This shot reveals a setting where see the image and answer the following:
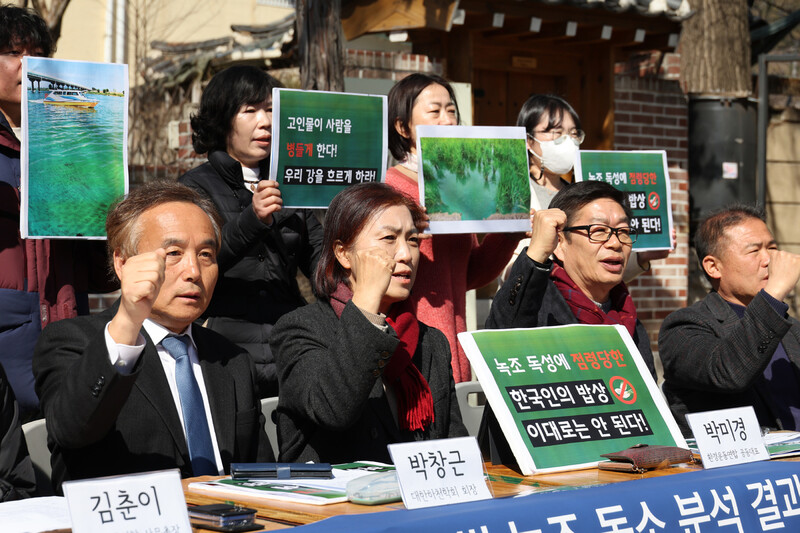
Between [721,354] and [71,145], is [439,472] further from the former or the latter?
[71,145]

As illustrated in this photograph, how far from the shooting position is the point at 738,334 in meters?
3.25

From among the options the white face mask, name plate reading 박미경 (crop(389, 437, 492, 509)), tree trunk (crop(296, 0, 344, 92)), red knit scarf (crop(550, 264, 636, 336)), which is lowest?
name plate reading 박미경 (crop(389, 437, 492, 509))

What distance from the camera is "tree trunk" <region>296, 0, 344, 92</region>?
5285 mm

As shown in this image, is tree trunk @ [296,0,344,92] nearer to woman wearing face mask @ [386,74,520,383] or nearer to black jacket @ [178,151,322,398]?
woman wearing face mask @ [386,74,520,383]

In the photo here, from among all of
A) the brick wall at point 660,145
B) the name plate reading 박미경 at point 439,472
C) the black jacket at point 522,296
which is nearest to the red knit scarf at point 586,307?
the black jacket at point 522,296

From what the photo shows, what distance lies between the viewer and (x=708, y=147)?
878 centimetres

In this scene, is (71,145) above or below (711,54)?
below

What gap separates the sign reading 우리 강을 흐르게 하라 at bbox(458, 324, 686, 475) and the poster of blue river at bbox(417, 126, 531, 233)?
3.08ft

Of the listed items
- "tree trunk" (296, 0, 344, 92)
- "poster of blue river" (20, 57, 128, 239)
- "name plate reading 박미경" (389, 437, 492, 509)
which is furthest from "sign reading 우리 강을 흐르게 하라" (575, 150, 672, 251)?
"name plate reading 박미경" (389, 437, 492, 509)

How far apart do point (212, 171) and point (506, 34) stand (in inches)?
181

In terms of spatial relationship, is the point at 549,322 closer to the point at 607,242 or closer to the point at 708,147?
the point at 607,242

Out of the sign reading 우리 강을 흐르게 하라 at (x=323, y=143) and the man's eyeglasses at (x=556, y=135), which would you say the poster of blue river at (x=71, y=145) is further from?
the man's eyeglasses at (x=556, y=135)

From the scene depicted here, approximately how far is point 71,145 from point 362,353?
1320mm

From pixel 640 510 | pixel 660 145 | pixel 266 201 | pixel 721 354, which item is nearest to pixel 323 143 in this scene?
pixel 266 201
